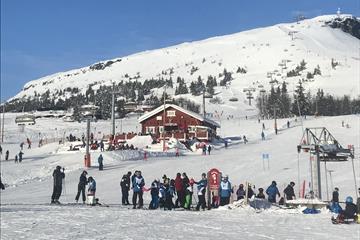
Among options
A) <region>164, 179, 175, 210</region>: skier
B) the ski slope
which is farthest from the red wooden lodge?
<region>164, 179, 175, 210</region>: skier

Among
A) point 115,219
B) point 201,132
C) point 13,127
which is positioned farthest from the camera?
point 13,127

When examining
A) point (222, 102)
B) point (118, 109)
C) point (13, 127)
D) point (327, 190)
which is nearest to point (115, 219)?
point (327, 190)

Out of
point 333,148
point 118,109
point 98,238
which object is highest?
point 118,109

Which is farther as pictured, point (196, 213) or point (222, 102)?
point (222, 102)

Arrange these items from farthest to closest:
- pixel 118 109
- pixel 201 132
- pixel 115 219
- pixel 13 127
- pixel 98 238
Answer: pixel 118 109 < pixel 13 127 < pixel 201 132 < pixel 115 219 < pixel 98 238

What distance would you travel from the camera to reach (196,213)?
18.0m

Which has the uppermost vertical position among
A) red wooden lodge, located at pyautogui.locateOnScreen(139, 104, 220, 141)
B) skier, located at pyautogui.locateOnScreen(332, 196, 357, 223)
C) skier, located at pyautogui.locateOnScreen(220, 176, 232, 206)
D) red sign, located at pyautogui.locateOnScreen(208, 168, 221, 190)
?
red wooden lodge, located at pyautogui.locateOnScreen(139, 104, 220, 141)

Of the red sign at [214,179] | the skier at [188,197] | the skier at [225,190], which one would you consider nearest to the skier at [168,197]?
the skier at [188,197]

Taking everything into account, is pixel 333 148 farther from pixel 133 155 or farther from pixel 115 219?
pixel 133 155

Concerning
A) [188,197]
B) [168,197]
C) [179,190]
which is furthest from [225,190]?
[168,197]

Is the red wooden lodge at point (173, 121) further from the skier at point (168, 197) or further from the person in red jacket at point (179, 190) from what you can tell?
the skier at point (168, 197)

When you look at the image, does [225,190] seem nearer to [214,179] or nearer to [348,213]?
[214,179]

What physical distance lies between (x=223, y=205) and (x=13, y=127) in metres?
86.1

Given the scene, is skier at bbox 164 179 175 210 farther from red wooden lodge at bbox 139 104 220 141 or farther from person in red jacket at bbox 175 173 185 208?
red wooden lodge at bbox 139 104 220 141
